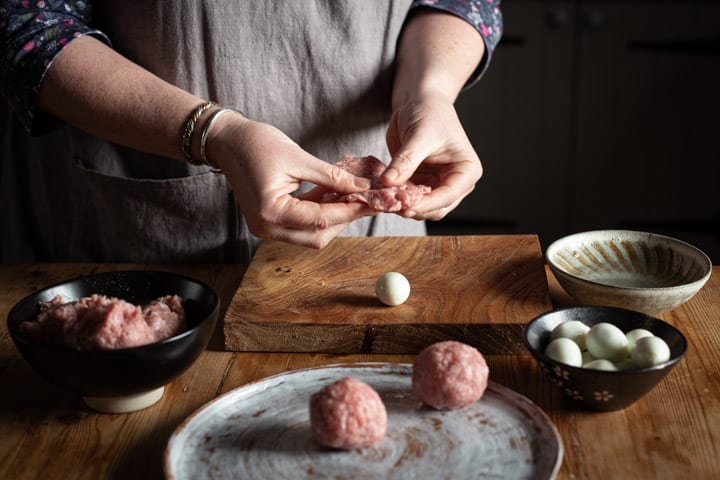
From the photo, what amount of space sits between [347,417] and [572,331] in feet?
1.11

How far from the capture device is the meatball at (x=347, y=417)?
87cm

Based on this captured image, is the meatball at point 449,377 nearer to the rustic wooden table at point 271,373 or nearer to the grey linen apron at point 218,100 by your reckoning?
the rustic wooden table at point 271,373

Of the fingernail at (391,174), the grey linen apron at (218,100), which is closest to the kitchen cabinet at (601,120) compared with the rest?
the grey linen apron at (218,100)

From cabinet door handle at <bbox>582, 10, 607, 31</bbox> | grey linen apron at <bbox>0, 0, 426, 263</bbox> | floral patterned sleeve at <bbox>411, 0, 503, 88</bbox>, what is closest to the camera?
grey linen apron at <bbox>0, 0, 426, 263</bbox>

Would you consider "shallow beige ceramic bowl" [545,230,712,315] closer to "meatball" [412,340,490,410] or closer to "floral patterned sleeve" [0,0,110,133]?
"meatball" [412,340,490,410]

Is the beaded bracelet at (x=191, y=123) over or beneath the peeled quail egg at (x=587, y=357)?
over

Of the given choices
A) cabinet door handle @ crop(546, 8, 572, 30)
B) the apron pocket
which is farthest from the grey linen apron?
cabinet door handle @ crop(546, 8, 572, 30)

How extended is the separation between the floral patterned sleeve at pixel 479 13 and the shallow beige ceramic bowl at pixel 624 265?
503mm

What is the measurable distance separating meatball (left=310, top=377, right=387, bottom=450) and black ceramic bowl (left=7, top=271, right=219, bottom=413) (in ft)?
0.60

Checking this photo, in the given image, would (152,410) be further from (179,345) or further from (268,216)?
(268,216)

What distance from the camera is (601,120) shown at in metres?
2.89

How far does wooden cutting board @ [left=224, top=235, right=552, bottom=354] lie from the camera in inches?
45.1

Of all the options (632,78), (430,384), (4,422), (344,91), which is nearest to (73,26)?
(344,91)

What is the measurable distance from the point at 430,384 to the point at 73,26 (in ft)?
2.95
